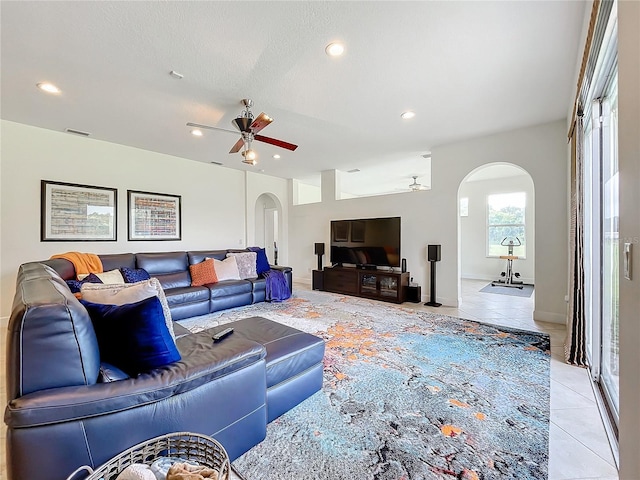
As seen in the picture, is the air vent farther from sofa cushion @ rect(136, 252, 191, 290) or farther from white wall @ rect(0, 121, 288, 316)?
sofa cushion @ rect(136, 252, 191, 290)

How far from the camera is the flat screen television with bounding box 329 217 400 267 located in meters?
5.27

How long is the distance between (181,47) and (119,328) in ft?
7.25

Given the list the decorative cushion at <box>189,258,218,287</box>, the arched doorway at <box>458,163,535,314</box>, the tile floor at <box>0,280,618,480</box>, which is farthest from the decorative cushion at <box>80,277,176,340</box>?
the arched doorway at <box>458,163,535,314</box>

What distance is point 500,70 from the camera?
8.49ft

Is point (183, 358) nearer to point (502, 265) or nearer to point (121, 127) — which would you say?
point (121, 127)

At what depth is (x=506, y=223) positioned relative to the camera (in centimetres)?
722

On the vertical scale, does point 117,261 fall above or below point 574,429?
above

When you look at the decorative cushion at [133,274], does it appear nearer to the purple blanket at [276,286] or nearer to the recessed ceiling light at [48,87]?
the purple blanket at [276,286]

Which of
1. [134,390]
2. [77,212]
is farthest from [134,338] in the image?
[77,212]

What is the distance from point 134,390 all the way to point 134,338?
0.25 m

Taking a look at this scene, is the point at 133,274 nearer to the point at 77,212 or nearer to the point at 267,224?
the point at 77,212

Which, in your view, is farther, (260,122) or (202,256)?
(202,256)

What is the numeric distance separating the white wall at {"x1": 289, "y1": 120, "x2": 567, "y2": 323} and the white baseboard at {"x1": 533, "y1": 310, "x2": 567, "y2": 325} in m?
0.01

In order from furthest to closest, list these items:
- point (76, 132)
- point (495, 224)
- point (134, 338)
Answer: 1. point (495, 224)
2. point (76, 132)
3. point (134, 338)
